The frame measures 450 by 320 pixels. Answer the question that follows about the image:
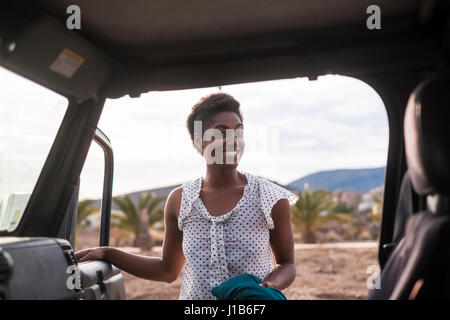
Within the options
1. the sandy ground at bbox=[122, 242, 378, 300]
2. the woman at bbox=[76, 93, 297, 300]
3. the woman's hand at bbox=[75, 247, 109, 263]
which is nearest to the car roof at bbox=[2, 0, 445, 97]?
the woman at bbox=[76, 93, 297, 300]

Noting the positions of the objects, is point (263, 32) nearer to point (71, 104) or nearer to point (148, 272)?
point (71, 104)

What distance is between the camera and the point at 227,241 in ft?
7.54

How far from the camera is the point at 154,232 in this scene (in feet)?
47.2

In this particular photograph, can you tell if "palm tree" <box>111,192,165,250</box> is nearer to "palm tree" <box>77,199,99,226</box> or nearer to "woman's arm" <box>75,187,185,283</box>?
"palm tree" <box>77,199,99,226</box>

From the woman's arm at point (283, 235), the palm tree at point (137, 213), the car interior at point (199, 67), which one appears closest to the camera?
the car interior at point (199, 67)

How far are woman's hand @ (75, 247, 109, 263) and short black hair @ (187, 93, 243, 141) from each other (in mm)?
768

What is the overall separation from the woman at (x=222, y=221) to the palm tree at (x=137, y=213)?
1078 cm

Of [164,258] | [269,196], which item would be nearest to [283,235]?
[269,196]

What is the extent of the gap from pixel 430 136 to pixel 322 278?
1040 centimetres

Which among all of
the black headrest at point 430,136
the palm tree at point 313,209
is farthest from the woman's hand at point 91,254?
the palm tree at point 313,209

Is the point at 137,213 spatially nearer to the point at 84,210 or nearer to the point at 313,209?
the point at 84,210

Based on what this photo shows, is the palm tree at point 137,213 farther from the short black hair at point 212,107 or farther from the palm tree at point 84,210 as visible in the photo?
the short black hair at point 212,107

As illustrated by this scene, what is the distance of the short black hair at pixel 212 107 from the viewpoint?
2.39 m
